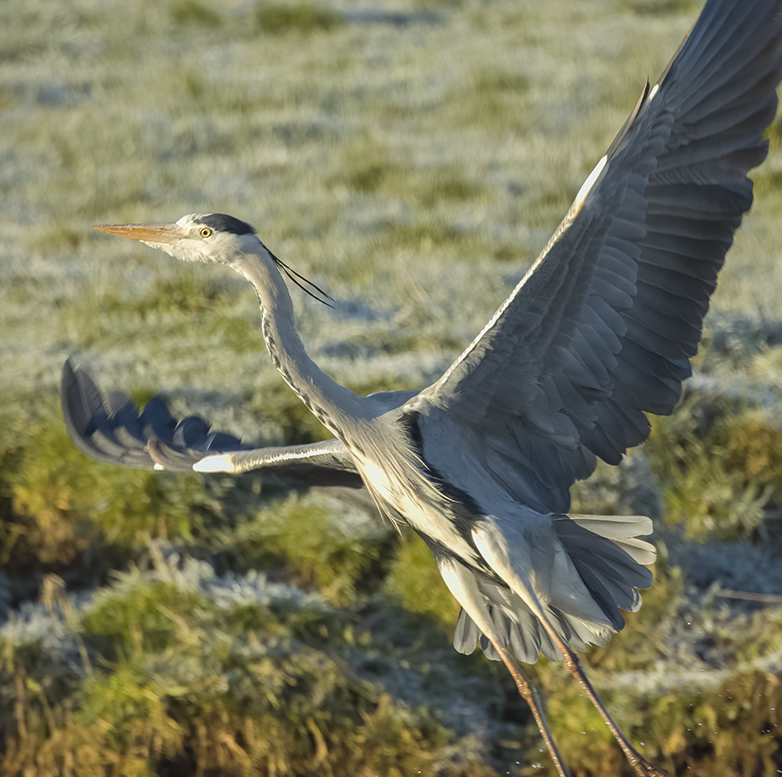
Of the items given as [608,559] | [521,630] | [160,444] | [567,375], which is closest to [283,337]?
[567,375]

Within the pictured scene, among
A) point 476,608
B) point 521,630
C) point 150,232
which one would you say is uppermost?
point 150,232

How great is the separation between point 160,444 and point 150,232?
0.87 meters

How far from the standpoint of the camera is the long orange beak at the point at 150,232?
285cm

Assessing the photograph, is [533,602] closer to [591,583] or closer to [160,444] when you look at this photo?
[591,583]

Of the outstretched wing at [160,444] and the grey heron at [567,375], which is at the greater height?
the grey heron at [567,375]

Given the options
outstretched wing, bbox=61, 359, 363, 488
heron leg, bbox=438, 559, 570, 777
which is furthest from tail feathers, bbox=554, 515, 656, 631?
outstretched wing, bbox=61, 359, 363, 488

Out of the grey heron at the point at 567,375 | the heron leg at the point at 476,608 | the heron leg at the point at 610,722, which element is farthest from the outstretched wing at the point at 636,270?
the heron leg at the point at 610,722

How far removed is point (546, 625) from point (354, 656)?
119cm

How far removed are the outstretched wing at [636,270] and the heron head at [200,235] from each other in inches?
27.9

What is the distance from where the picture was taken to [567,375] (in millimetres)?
2705

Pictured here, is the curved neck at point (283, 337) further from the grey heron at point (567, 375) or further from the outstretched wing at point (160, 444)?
the outstretched wing at point (160, 444)

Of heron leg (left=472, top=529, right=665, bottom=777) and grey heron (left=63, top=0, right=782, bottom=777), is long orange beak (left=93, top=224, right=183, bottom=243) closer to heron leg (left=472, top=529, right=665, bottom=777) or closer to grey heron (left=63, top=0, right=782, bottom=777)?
grey heron (left=63, top=0, right=782, bottom=777)

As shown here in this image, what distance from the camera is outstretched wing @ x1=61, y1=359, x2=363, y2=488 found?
126 inches

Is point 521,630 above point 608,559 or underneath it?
underneath
